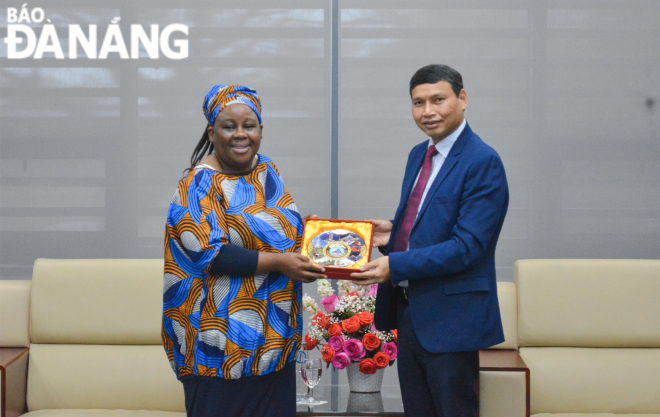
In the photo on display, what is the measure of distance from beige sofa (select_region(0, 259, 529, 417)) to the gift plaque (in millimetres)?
1114

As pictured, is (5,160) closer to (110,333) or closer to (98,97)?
(98,97)

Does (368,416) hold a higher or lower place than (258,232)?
lower

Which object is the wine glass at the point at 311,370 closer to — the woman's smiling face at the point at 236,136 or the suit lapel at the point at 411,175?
the suit lapel at the point at 411,175

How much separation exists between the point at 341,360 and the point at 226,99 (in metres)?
1.37

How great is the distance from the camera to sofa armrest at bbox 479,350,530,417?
243 cm

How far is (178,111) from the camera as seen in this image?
350 cm

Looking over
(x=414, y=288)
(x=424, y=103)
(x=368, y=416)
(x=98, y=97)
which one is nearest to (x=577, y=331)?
(x=368, y=416)

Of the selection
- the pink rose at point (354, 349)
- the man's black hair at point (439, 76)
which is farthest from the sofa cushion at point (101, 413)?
the man's black hair at point (439, 76)

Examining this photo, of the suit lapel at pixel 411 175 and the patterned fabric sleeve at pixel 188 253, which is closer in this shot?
the patterned fabric sleeve at pixel 188 253

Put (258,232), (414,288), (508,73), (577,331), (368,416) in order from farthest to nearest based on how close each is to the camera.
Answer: (508,73) → (577,331) → (368,416) → (414,288) → (258,232)

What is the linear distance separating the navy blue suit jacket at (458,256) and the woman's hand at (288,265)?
0.29 meters

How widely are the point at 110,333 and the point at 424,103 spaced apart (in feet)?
6.33

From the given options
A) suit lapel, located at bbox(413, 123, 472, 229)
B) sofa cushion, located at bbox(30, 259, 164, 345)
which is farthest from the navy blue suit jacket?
sofa cushion, located at bbox(30, 259, 164, 345)

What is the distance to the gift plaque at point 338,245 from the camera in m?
1.82
